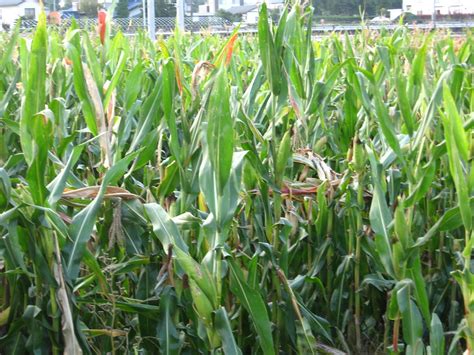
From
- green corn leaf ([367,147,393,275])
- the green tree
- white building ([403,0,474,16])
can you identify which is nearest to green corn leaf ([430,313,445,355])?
green corn leaf ([367,147,393,275])

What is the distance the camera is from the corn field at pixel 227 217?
1490 mm

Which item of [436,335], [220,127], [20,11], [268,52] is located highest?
[20,11]

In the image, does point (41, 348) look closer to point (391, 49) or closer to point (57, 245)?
point (57, 245)

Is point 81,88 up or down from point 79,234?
up

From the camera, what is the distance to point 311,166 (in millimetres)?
2074

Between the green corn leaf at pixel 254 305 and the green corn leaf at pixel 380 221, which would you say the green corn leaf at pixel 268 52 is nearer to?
the green corn leaf at pixel 380 221

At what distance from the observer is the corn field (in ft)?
4.89

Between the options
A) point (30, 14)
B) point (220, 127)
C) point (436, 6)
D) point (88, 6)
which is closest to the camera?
point (220, 127)

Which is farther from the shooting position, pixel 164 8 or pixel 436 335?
pixel 164 8

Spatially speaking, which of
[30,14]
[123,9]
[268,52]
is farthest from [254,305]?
[123,9]

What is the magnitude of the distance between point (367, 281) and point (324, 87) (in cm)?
59

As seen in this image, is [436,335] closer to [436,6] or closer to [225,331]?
[225,331]

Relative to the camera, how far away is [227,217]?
1.47m

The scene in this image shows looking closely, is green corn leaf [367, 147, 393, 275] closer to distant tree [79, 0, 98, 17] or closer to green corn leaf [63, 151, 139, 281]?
green corn leaf [63, 151, 139, 281]
